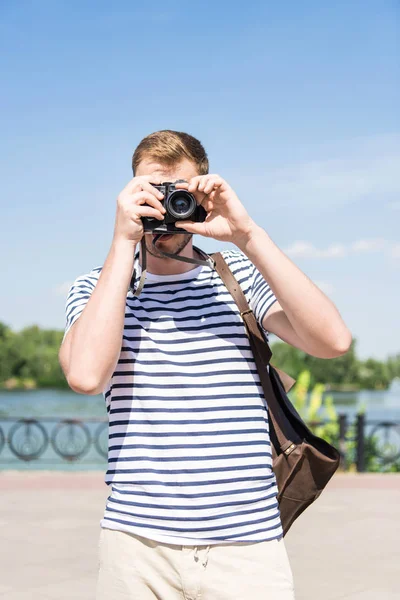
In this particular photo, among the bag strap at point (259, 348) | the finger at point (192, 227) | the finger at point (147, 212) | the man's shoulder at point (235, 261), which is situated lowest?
the bag strap at point (259, 348)

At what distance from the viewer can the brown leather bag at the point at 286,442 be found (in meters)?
2.08

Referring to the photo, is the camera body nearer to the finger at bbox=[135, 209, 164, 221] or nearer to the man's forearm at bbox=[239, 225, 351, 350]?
the finger at bbox=[135, 209, 164, 221]

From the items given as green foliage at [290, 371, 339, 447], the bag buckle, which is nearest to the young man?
the bag buckle

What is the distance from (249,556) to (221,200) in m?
0.90

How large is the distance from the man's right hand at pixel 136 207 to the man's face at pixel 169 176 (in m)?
0.06

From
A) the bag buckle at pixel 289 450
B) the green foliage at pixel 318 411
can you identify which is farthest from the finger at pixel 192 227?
the green foliage at pixel 318 411

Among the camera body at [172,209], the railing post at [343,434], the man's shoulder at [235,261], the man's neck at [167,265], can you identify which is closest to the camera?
the camera body at [172,209]

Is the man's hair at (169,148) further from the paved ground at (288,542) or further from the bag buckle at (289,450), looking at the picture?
the paved ground at (288,542)

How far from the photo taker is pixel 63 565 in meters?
6.21

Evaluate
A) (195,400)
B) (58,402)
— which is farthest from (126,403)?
(58,402)

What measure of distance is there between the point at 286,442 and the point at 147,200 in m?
0.77

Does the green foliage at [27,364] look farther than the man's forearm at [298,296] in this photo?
Yes

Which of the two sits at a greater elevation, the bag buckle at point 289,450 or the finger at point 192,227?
the finger at point 192,227

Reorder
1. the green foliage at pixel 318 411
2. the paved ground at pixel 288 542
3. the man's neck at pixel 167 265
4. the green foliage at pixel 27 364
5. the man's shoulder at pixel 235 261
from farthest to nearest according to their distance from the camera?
the green foliage at pixel 27 364 < the green foliage at pixel 318 411 < the paved ground at pixel 288 542 < the man's shoulder at pixel 235 261 < the man's neck at pixel 167 265
